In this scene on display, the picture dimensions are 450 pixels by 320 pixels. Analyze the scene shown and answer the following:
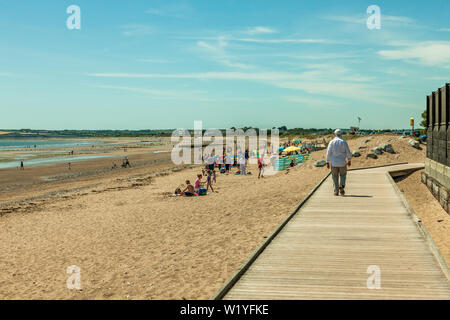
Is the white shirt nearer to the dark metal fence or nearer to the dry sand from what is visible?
the dry sand

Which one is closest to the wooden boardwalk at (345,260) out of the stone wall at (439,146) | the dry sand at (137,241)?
the dry sand at (137,241)

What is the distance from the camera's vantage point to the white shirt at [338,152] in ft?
35.7

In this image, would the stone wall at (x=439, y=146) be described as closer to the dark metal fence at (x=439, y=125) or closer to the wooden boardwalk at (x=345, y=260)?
the dark metal fence at (x=439, y=125)

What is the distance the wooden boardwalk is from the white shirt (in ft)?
6.18

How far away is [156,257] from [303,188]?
969 centimetres

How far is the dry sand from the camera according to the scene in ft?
22.8

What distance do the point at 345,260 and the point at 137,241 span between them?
5994mm

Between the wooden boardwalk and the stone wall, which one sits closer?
the wooden boardwalk

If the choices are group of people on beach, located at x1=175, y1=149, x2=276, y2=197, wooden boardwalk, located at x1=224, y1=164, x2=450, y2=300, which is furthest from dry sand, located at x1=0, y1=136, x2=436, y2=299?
wooden boardwalk, located at x1=224, y1=164, x2=450, y2=300

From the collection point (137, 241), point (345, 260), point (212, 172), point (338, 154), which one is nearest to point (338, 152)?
point (338, 154)

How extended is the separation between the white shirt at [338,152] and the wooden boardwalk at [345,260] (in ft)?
6.18

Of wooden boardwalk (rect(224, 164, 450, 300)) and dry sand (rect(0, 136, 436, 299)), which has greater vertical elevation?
wooden boardwalk (rect(224, 164, 450, 300))
